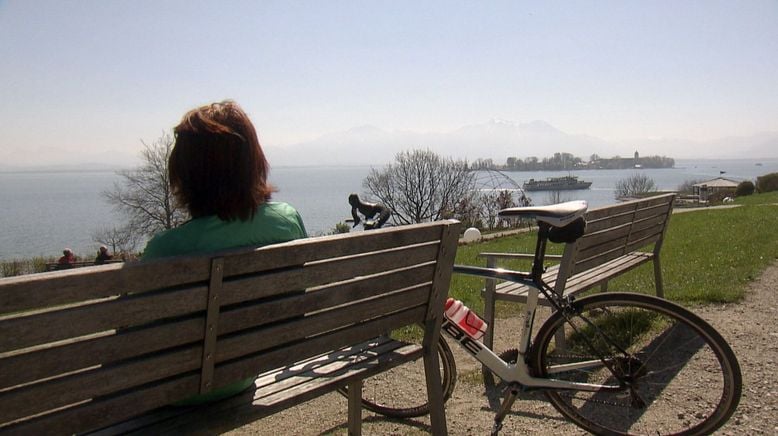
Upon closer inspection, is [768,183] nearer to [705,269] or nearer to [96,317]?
[705,269]

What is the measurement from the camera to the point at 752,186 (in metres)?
50.5

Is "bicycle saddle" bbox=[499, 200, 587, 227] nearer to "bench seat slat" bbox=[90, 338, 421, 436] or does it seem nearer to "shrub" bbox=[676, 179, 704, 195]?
"bench seat slat" bbox=[90, 338, 421, 436]

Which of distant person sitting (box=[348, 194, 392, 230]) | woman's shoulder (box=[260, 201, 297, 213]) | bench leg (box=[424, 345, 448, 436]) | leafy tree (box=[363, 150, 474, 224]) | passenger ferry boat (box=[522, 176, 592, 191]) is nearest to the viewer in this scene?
woman's shoulder (box=[260, 201, 297, 213])

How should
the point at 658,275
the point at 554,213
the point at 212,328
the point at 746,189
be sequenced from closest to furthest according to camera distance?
the point at 212,328 < the point at 554,213 < the point at 658,275 < the point at 746,189

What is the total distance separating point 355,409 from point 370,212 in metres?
1.04

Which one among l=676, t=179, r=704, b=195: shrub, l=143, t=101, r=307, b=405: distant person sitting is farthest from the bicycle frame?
l=676, t=179, r=704, b=195: shrub

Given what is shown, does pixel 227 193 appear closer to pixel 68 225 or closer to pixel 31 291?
pixel 31 291

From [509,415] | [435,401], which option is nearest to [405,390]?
[509,415]

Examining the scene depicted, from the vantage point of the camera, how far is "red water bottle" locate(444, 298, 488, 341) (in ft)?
10.4

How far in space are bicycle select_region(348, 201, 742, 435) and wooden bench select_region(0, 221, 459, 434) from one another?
50cm

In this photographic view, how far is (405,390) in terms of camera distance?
12.6 feet

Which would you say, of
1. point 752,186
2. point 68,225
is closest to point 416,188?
point 752,186

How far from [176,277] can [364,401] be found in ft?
7.01

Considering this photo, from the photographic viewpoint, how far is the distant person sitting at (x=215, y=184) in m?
2.18
